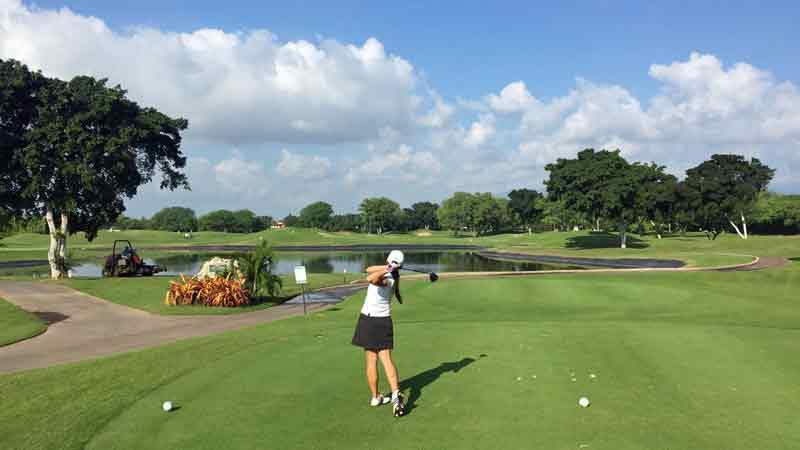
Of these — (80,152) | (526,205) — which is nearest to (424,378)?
(80,152)

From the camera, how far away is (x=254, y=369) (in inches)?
393

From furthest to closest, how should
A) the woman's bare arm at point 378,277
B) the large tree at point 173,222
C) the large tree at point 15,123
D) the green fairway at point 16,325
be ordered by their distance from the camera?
the large tree at point 173,222
the large tree at point 15,123
the green fairway at point 16,325
the woman's bare arm at point 378,277

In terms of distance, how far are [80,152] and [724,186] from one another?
76.8 m

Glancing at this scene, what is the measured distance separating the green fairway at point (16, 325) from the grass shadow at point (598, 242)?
216ft

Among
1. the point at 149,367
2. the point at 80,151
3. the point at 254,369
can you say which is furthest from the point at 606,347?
the point at 80,151

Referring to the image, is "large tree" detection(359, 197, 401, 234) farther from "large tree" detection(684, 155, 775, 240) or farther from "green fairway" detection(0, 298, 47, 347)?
"green fairway" detection(0, 298, 47, 347)

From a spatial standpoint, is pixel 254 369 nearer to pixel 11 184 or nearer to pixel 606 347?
pixel 606 347

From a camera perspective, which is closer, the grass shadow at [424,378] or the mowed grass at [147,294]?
the grass shadow at [424,378]

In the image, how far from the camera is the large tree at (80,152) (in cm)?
3150

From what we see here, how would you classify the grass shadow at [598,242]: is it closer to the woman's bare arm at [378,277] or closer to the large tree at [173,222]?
the woman's bare arm at [378,277]

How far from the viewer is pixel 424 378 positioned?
9195 mm

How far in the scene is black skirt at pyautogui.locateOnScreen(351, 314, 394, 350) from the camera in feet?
26.3

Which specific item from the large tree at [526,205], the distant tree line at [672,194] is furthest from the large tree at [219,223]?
the distant tree line at [672,194]

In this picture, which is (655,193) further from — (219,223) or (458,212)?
(219,223)
